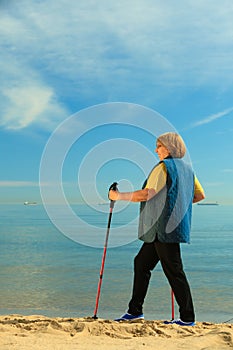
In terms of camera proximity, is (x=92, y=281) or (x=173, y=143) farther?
(x=92, y=281)

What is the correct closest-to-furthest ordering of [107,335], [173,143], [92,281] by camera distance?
[107,335] → [173,143] → [92,281]

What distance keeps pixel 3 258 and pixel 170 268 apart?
7077 millimetres

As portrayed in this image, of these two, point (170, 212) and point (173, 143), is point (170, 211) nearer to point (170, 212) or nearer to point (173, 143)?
point (170, 212)

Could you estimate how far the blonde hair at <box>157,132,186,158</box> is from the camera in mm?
4305

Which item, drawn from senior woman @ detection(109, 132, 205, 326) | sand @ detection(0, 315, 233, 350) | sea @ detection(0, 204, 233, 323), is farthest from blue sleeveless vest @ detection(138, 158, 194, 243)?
sand @ detection(0, 315, 233, 350)

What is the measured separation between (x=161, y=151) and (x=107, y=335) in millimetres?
1603

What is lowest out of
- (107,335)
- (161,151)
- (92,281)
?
(107,335)

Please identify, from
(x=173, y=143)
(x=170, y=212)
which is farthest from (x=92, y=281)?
(x=173, y=143)

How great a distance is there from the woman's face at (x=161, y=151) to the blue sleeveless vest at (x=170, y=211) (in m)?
0.10

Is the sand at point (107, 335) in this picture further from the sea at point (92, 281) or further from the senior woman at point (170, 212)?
the sea at point (92, 281)

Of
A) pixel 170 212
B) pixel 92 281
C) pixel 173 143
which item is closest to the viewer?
pixel 170 212

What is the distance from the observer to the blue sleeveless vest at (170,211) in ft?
13.6

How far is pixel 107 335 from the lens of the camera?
3.83 metres

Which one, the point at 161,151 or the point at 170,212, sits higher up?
the point at 161,151
